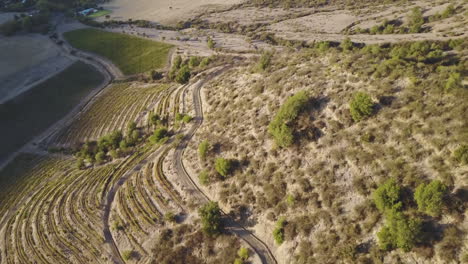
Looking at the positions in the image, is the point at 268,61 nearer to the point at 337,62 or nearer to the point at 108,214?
the point at 337,62

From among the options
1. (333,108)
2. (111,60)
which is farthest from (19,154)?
(333,108)

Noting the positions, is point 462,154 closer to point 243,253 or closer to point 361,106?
point 361,106

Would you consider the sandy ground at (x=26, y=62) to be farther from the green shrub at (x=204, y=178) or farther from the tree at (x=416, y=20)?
the tree at (x=416, y=20)

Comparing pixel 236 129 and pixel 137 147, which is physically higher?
pixel 236 129

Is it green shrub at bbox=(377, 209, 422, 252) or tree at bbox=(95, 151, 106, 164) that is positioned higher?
green shrub at bbox=(377, 209, 422, 252)

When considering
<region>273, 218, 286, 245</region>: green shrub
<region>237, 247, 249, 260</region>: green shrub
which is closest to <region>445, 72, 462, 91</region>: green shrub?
<region>273, 218, 286, 245</region>: green shrub

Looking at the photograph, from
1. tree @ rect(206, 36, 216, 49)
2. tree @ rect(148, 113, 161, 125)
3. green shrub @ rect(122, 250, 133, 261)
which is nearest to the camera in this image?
green shrub @ rect(122, 250, 133, 261)

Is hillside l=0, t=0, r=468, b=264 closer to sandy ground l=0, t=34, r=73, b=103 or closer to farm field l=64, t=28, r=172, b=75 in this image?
sandy ground l=0, t=34, r=73, b=103
